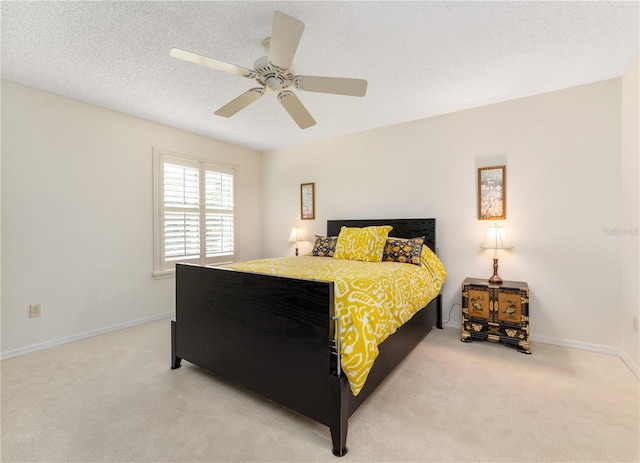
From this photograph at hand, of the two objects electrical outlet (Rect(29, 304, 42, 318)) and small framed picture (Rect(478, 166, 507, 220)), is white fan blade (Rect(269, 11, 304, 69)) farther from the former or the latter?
electrical outlet (Rect(29, 304, 42, 318))

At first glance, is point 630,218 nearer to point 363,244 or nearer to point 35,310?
point 363,244

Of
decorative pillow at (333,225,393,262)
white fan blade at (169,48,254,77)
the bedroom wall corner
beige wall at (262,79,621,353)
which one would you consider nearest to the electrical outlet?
white fan blade at (169,48,254,77)

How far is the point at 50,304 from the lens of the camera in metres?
2.94

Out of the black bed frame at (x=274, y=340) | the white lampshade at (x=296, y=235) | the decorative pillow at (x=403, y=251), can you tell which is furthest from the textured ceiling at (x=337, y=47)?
the white lampshade at (x=296, y=235)

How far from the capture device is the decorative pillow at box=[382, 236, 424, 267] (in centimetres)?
310

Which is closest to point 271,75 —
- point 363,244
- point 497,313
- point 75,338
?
point 363,244

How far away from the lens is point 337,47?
7.14 feet

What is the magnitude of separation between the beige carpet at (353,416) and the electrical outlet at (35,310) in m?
0.41

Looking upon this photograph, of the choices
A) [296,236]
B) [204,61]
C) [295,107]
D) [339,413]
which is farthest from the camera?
[296,236]

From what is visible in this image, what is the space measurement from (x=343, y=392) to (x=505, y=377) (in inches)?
59.7

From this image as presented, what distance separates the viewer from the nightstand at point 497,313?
271cm

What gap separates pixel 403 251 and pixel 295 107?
181cm

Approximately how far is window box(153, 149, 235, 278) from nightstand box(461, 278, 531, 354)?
134 inches

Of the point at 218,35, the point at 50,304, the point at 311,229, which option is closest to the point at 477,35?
the point at 218,35
